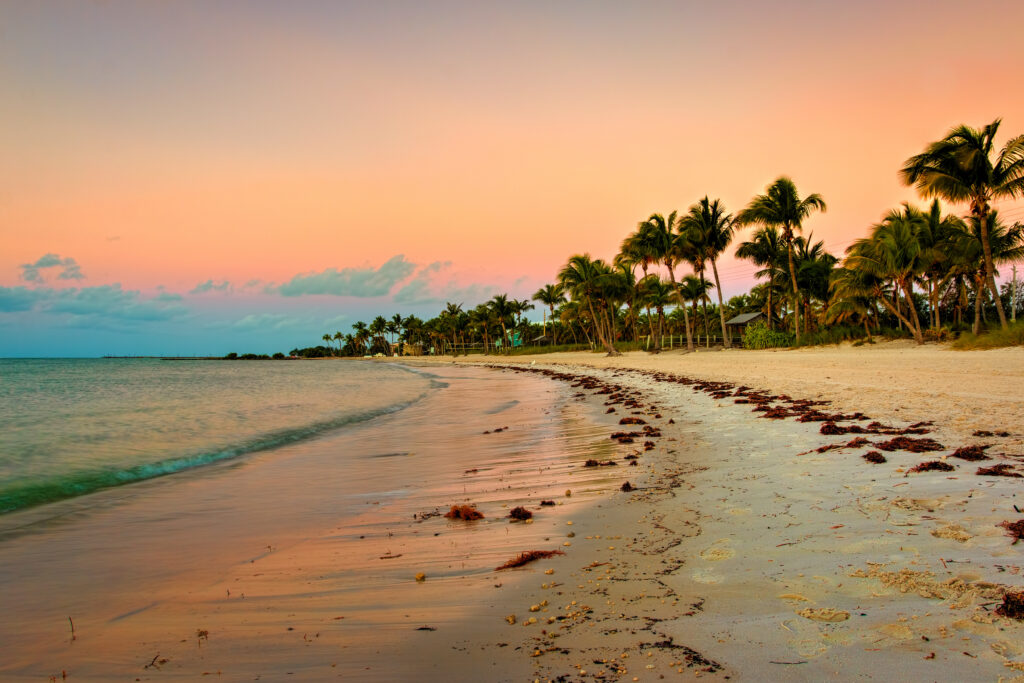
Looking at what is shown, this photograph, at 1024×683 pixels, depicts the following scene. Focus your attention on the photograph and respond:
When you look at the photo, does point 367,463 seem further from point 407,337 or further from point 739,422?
point 407,337

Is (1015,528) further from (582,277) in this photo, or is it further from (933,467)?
(582,277)

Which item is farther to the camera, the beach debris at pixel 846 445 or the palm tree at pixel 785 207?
the palm tree at pixel 785 207

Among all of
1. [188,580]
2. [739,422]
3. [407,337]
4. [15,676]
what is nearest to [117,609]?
[188,580]

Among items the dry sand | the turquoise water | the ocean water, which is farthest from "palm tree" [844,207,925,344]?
the dry sand

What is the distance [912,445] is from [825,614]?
4661mm

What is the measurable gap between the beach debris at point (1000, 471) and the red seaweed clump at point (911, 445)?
104cm

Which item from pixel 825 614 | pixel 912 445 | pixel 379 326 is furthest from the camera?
pixel 379 326

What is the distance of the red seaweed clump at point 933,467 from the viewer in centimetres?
520

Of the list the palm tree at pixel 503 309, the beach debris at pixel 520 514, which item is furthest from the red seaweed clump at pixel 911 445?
the palm tree at pixel 503 309

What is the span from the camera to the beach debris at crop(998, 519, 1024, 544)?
340cm

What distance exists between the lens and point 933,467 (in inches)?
208

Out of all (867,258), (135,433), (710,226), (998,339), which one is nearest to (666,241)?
(710,226)

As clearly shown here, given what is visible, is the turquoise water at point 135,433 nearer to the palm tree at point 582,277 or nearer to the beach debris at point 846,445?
the beach debris at point 846,445

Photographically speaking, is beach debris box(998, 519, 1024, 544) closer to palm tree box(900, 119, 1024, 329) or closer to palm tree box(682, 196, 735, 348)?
palm tree box(900, 119, 1024, 329)
